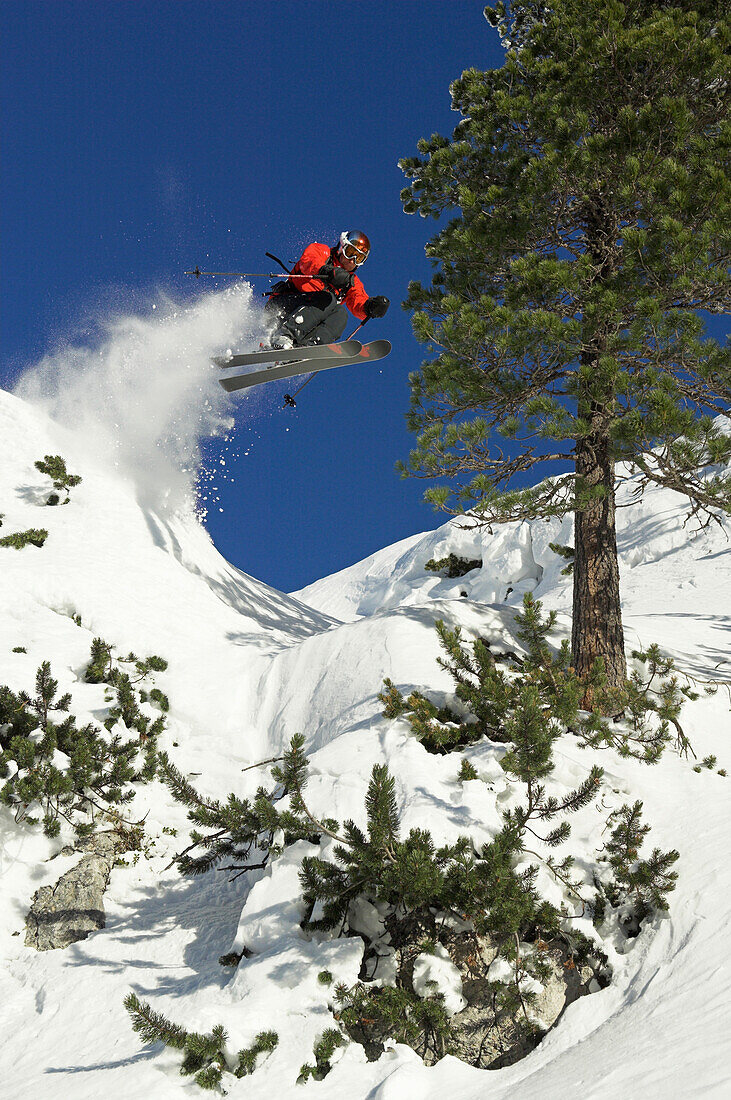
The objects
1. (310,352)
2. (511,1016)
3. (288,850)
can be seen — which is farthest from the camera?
(310,352)

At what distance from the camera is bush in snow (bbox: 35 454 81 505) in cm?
1515

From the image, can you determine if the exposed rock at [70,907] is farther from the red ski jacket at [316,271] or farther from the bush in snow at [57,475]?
the bush in snow at [57,475]

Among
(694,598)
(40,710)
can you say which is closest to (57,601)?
(40,710)

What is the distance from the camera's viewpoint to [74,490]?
51.1 feet

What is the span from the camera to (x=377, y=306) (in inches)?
408

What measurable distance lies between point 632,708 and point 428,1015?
385cm

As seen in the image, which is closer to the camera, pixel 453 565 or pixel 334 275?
pixel 334 275

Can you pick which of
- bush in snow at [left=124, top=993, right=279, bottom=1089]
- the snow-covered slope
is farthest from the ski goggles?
bush in snow at [left=124, top=993, right=279, bottom=1089]

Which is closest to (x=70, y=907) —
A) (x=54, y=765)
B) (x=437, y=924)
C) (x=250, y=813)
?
(x=54, y=765)

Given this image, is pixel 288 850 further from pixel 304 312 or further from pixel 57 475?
pixel 57 475

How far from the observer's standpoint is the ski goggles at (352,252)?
32.4 ft

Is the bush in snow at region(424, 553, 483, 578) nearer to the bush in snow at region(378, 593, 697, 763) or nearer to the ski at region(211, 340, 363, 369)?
the ski at region(211, 340, 363, 369)

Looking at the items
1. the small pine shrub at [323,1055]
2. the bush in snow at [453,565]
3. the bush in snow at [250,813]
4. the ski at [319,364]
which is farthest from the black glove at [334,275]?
the bush in snow at [453,565]

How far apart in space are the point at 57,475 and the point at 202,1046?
13.8m
